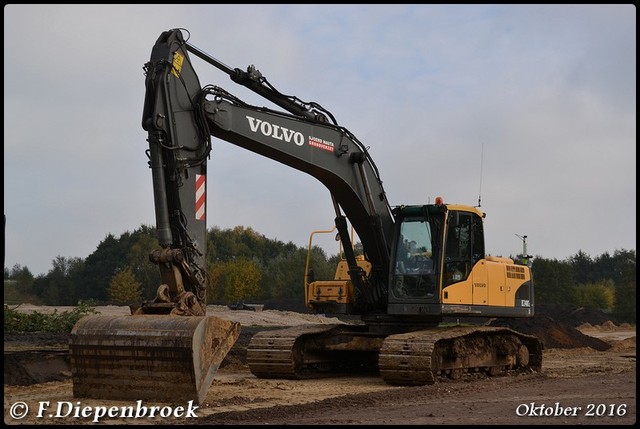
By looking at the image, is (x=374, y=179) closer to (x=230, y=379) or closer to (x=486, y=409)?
(x=230, y=379)

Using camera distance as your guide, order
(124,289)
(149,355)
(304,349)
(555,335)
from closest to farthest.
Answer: (149,355) < (304,349) < (555,335) < (124,289)

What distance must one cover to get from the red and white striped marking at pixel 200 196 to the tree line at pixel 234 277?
34173 mm

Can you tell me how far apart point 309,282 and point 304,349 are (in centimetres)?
135

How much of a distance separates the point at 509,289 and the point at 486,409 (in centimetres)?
523

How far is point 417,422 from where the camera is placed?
374 inches

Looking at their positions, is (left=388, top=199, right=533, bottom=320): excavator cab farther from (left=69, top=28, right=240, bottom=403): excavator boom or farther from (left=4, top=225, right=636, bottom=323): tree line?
(left=4, top=225, right=636, bottom=323): tree line

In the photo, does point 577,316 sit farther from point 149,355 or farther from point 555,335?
point 149,355

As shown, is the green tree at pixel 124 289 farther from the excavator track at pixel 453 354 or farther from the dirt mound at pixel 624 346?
the excavator track at pixel 453 354

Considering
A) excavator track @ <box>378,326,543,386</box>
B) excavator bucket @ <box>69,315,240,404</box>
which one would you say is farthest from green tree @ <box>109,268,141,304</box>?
excavator bucket @ <box>69,315,240,404</box>

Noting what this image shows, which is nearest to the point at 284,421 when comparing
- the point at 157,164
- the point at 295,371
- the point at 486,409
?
the point at 486,409

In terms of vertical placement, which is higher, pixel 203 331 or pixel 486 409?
pixel 203 331

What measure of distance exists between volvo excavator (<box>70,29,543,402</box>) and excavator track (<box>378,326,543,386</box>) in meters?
0.02

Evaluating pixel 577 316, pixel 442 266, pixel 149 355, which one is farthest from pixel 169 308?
pixel 577 316

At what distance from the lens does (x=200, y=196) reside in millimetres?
11695
